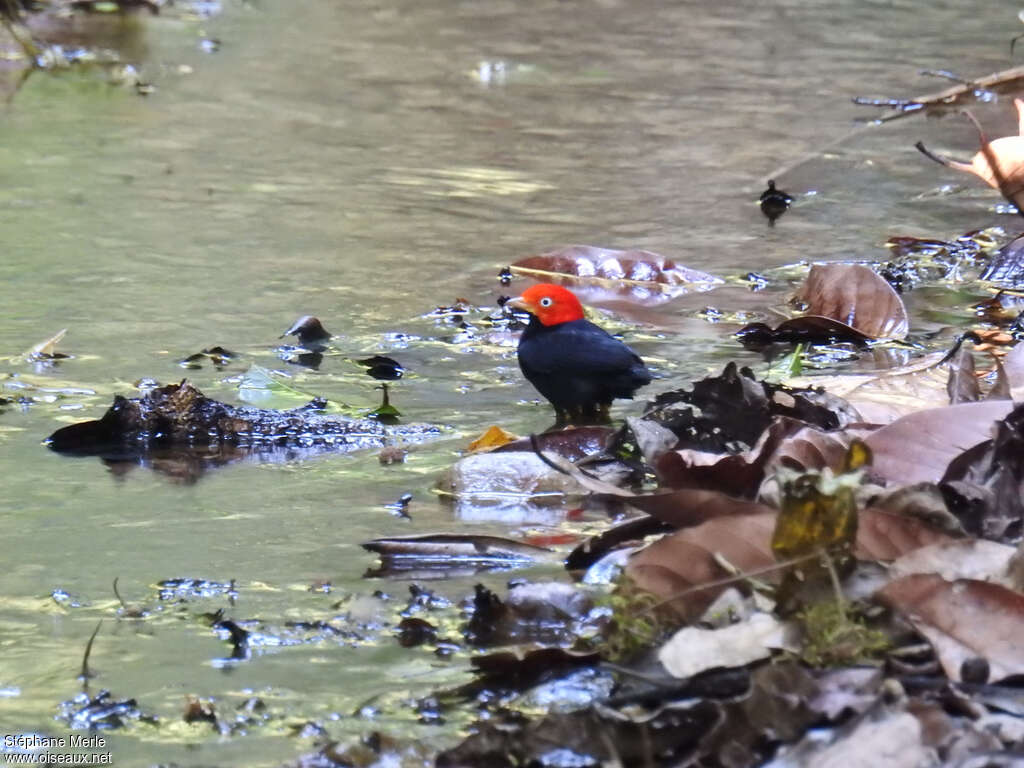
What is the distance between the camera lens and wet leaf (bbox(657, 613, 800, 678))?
1.78 metres

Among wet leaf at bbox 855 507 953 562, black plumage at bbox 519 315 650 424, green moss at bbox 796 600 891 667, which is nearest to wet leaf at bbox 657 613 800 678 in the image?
green moss at bbox 796 600 891 667

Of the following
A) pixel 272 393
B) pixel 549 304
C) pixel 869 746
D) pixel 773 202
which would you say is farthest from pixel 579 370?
pixel 773 202

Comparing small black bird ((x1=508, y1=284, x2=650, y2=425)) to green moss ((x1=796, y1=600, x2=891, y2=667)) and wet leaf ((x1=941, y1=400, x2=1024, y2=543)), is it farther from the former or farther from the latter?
green moss ((x1=796, y1=600, x2=891, y2=667))

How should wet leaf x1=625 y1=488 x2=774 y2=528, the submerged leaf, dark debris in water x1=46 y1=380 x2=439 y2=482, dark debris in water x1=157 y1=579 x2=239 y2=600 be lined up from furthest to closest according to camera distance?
the submerged leaf
dark debris in water x1=46 y1=380 x2=439 y2=482
dark debris in water x1=157 y1=579 x2=239 y2=600
wet leaf x1=625 y1=488 x2=774 y2=528

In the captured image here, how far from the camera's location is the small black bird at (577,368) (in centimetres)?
341

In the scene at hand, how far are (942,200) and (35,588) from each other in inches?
162

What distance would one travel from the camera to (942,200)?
5.55 metres

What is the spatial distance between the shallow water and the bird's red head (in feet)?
0.55

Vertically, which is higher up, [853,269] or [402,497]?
[853,269]

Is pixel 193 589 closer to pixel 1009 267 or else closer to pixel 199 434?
pixel 199 434

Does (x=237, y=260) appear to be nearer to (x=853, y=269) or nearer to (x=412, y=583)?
(x=853, y=269)

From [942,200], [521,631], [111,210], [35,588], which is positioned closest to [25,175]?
[111,210]

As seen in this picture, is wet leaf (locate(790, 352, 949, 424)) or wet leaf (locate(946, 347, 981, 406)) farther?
wet leaf (locate(790, 352, 949, 424))

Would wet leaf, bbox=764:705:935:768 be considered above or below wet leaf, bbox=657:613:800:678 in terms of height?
below
